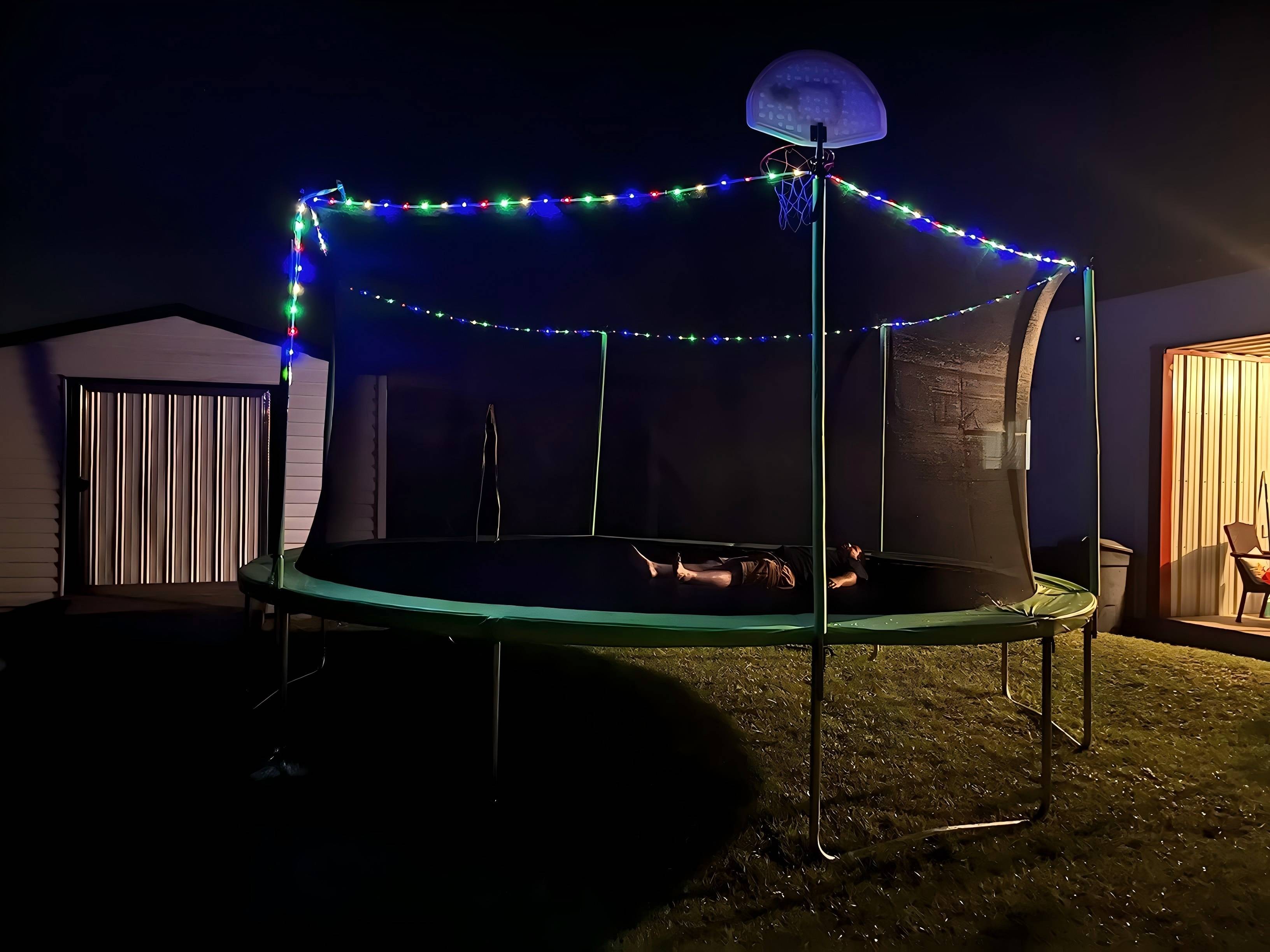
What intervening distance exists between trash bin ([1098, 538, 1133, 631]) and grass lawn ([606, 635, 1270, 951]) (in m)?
1.00

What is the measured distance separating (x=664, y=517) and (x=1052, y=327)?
324 cm

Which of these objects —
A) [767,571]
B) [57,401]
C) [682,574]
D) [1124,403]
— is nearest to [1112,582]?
[1124,403]

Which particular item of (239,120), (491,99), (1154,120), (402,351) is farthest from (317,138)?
(1154,120)

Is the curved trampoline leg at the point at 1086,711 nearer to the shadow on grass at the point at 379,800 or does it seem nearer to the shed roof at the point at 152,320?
the shadow on grass at the point at 379,800

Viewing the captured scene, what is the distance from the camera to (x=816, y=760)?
5.40 feet

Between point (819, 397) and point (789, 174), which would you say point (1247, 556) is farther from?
point (789, 174)

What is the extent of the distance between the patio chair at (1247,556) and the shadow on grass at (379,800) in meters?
3.95

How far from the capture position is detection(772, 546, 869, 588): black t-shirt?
2.83 metres

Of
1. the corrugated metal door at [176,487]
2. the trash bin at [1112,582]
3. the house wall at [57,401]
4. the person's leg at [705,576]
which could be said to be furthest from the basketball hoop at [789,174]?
the corrugated metal door at [176,487]

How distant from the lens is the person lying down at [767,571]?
103 inches

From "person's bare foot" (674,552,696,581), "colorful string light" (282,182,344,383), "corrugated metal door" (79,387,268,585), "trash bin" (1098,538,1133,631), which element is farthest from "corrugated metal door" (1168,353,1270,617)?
"corrugated metal door" (79,387,268,585)

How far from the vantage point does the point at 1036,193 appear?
227 inches

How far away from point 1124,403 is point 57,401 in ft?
24.5

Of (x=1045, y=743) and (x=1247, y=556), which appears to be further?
(x=1247, y=556)
